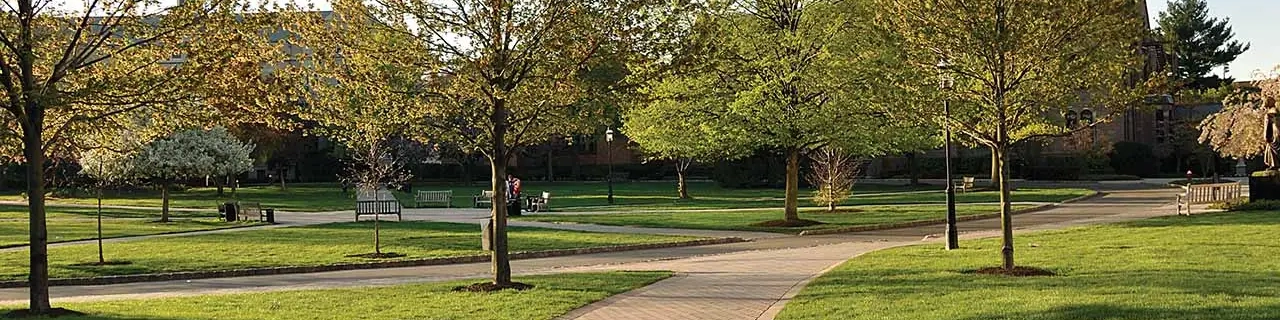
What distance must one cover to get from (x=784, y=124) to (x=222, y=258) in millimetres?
12680

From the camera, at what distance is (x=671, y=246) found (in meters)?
23.5

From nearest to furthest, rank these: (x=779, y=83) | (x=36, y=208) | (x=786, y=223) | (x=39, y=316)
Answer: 1. (x=39, y=316)
2. (x=36, y=208)
3. (x=779, y=83)
4. (x=786, y=223)

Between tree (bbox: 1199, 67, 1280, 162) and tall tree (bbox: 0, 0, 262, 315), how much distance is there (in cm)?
2759

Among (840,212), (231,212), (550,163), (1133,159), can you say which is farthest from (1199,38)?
(231,212)

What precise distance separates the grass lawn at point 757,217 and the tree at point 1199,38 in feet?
180

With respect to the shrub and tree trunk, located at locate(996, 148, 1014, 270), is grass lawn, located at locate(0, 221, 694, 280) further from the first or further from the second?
the shrub

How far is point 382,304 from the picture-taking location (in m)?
13.1

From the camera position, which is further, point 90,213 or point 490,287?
point 90,213

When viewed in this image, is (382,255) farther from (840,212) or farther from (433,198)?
(433,198)

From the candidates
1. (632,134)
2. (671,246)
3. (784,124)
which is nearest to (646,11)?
(671,246)

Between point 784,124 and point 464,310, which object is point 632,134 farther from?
point 464,310

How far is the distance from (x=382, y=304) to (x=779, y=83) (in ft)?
47.6

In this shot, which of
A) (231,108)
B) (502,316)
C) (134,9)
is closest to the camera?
(502,316)

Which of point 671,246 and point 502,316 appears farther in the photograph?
point 671,246
